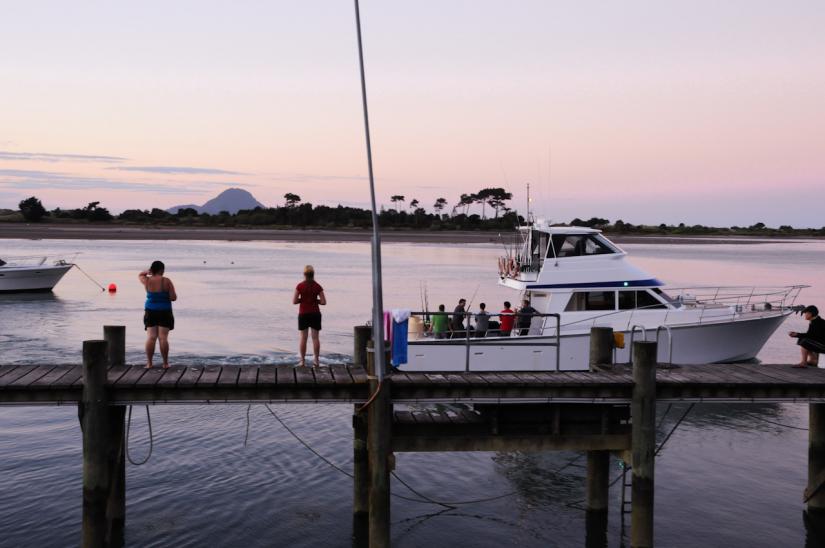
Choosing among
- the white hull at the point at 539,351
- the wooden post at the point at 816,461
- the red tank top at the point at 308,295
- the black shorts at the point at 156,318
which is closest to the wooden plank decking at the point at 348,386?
the black shorts at the point at 156,318

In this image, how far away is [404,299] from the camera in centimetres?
4803

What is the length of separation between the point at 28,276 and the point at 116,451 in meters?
40.1

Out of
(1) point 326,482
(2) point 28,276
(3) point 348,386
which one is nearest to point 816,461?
(3) point 348,386

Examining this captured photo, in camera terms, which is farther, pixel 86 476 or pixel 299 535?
pixel 299 535

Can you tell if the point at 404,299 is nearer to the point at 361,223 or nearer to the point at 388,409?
the point at 388,409

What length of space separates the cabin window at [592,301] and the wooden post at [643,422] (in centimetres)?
1113

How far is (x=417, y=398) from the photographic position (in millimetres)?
11508

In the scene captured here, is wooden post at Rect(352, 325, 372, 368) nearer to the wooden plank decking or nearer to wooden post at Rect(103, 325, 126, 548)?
the wooden plank decking

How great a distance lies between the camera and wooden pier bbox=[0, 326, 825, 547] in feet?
36.5

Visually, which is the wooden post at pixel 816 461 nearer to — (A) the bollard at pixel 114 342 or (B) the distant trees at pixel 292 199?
(A) the bollard at pixel 114 342

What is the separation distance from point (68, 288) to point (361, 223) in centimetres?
10449

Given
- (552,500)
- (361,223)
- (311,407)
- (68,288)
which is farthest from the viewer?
(361,223)

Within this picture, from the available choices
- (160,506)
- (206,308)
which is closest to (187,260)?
(206,308)

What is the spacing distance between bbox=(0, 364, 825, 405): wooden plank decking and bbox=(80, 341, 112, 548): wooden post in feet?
0.76
